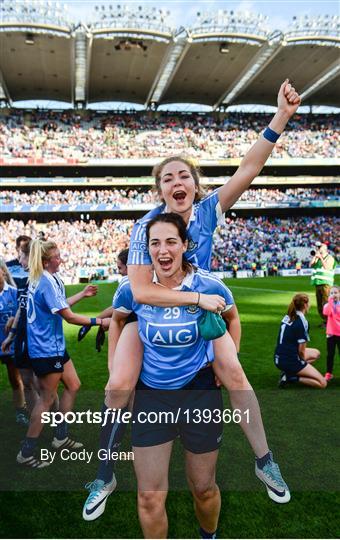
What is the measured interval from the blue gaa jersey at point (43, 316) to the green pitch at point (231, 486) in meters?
1.10

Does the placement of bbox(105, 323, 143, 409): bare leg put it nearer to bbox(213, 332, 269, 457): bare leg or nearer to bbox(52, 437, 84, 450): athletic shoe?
bbox(213, 332, 269, 457): bare leg

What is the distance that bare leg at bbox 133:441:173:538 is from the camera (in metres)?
2.56

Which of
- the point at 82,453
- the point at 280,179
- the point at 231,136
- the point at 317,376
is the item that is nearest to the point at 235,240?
the point at 280,179

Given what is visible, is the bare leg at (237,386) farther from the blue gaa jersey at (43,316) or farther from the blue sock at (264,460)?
the blue gaa jersey at (43,316)

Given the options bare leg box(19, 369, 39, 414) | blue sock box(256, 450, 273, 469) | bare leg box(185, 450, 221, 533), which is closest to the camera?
bare leg box(185, 450, 221, 533)

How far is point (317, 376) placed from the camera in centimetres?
701

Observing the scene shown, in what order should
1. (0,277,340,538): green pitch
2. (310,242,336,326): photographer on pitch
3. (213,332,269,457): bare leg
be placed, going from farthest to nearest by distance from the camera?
(310,242,336,326): photographer on pitch → (0,277,340,538): green pitch → (213,332,269,457): bare leg

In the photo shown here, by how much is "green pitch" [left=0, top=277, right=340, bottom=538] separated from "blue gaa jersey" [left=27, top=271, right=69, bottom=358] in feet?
3.60

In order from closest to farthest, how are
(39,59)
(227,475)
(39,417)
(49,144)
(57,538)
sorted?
(57,538), (227,475), (39,417), (39,59), (49,144)

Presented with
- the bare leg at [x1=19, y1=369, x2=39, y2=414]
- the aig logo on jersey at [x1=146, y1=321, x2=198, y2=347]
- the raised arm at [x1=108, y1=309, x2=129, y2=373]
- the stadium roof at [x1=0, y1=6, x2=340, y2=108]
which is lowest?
the bare leg at [x1=19, y1=369, x2=39, y2=414]

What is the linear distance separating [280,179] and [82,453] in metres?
50.6

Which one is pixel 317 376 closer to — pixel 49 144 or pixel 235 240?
pixel 235 240

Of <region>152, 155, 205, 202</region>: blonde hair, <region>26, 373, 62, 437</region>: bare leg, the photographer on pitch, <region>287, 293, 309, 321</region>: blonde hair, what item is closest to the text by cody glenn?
<region>26, 373, 62, 437</region>: bare leg

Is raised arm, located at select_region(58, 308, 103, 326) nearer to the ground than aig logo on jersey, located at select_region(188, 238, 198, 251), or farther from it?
nearer to the ground
